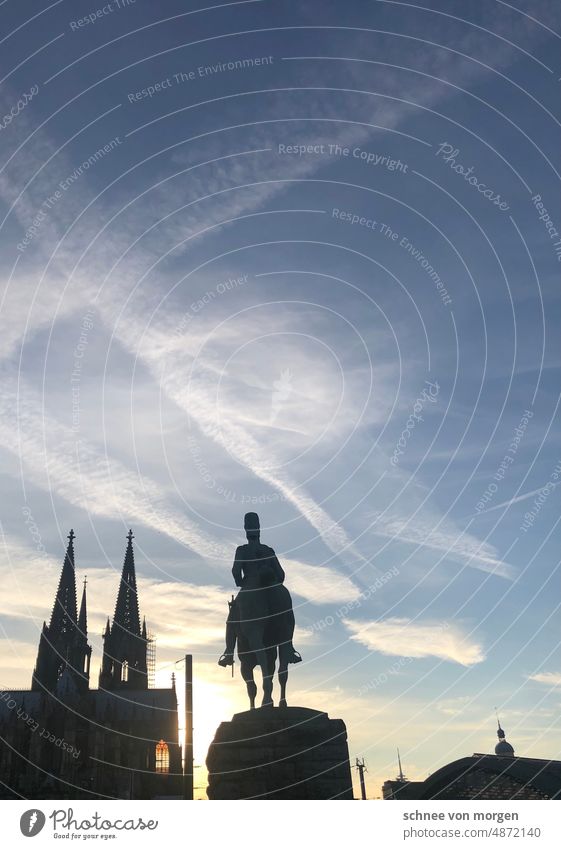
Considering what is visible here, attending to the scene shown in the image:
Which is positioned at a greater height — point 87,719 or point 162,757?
point 87,719

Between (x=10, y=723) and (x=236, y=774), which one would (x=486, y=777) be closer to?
(x=236, y=774)

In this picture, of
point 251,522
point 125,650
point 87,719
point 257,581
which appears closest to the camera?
point 257,581

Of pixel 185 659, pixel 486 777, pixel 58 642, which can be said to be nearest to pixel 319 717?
pixel 486 777

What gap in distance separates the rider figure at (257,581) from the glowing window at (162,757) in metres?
58.6

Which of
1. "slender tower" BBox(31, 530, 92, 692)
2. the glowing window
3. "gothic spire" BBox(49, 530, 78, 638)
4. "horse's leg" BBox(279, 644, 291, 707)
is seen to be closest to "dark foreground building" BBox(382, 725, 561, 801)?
"horse's leg" BBox(279, 644, 291, 707)

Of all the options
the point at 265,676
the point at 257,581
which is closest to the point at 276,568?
the point at 257,581

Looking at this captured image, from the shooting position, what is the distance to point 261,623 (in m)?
13.8

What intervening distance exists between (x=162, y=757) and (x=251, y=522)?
60324 mm

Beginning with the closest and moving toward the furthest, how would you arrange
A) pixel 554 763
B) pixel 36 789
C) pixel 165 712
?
pixel 554 763 → pixel 36 789 → pixel 165 712

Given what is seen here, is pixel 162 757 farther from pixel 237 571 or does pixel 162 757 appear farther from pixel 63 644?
pixel 237 571

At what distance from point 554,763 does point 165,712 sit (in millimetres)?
50959

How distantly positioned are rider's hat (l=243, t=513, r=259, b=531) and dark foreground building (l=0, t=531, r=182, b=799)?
43301 mm

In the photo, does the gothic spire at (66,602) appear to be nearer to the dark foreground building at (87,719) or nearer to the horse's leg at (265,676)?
the dark foreground building at (87,719)

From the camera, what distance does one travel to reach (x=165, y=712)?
219 ft
